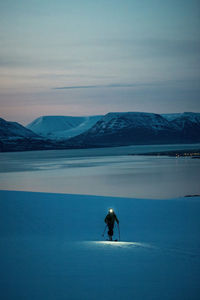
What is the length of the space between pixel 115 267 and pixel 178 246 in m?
3.34

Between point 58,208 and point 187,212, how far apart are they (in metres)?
5.81

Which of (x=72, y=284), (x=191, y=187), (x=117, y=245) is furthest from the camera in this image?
(x=191, y=187)

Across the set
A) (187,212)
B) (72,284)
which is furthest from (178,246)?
(187,212)

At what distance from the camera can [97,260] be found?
7.25m

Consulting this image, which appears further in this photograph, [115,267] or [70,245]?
[70,245]

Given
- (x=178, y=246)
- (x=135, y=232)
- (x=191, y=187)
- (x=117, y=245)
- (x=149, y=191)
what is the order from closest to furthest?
(x=117, y=245)
(x=178, y=246)
(x=135, y=232)
(x=149, y=191)
(x=191, y=187)

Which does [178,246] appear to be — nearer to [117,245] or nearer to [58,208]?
[117,245]

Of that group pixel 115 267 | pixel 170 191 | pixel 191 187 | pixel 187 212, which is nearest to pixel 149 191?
pixel 170 191

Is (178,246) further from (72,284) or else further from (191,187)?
(191,187)

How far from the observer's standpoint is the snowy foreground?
5.83 metres

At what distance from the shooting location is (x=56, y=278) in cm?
626

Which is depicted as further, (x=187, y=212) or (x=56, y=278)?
(x=187, y=212)

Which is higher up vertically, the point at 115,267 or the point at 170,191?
the point at 115,267

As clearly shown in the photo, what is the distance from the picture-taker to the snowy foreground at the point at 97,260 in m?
5.83
